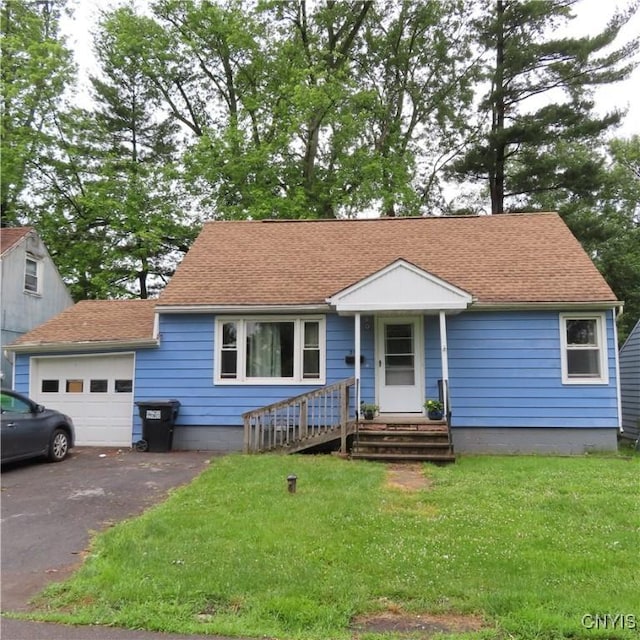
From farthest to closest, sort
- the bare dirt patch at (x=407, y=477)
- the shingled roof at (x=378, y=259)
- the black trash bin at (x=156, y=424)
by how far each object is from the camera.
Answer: the shingled roof at (x=378, y=259) < the black trash bin at (x=156, y=424) < the bare dirt patch at (x=407, y=477)

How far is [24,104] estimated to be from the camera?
20.8 meters

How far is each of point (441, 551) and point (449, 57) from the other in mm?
25643

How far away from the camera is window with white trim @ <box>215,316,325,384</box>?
1124 centimetres

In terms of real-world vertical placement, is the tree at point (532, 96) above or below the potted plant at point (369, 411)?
above

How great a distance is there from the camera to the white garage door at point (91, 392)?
11.9 metres

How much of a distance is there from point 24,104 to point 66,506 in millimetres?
19685

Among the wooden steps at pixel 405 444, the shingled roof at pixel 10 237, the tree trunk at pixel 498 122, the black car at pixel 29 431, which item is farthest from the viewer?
the tree trunk at pixel 498 122

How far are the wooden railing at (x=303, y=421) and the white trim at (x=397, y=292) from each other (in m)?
1.54

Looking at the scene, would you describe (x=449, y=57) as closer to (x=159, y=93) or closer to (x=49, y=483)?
(x=159, y=93)

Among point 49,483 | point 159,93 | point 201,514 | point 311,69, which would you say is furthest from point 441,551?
point 159,93

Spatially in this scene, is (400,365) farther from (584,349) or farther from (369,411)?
(584,349)

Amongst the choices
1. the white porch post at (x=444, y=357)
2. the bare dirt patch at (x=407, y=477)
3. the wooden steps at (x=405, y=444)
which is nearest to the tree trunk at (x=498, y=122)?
the white porch post at (x=444, y=357)
